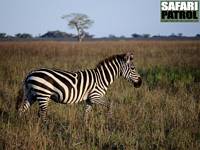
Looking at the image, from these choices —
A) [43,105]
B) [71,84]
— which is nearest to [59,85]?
[71,84]

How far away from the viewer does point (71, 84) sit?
19.4 ft

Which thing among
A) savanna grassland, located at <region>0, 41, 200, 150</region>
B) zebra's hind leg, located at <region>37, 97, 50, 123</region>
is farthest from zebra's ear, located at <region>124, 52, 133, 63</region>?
zebra's hind leg, located at <region>37, 97, 50, 123</region>

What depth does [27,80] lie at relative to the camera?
5.69 meters

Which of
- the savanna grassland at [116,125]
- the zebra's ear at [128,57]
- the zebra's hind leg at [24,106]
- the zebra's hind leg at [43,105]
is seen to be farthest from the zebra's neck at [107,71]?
the zebra's hind leg at [24,106]

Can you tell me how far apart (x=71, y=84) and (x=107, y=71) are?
868 millimetres

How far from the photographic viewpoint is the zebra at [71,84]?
18.5 ft

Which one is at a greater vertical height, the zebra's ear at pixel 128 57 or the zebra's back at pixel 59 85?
the zebra's ear at pixel 128 57

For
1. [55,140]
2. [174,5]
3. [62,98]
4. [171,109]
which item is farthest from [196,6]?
[55,140]

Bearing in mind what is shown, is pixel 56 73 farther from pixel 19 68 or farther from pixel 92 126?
pixel 19 68

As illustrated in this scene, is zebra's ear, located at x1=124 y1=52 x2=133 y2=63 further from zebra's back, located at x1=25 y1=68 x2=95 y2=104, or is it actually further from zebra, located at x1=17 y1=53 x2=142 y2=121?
zebra's back, located at x1=25 y1=68 x2=95 y2=104

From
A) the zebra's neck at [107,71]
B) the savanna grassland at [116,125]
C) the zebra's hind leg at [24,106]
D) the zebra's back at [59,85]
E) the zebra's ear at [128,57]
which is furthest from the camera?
the zebra's ear at [128,57]

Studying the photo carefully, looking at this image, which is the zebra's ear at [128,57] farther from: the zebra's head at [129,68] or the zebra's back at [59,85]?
the zebra's back at [59,85]

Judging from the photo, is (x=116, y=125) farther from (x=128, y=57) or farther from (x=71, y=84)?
(x=128, y=57)

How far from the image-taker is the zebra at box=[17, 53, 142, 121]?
5.62 metres
